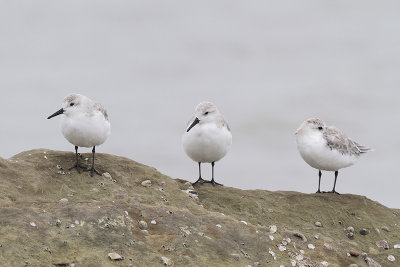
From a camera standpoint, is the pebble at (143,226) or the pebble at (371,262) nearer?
the pebble at (143,226)

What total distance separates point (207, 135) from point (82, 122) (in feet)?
12.6

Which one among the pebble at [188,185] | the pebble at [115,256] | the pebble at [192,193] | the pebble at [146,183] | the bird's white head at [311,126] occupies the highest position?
the bird's white head at [311,126]

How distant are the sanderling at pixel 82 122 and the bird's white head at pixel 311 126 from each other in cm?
634

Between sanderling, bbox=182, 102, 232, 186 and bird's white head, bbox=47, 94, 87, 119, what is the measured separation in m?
3.53

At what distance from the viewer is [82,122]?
16562mm

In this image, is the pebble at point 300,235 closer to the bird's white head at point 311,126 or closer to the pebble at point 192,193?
the pebble at point 192,193

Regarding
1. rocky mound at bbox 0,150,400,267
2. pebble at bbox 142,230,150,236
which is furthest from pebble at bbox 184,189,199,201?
pebble at bbox 142,230,150,236

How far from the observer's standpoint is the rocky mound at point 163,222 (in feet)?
39.8

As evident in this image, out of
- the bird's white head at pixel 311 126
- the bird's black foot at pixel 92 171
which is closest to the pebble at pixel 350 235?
the bird's white head at pixel 311 126

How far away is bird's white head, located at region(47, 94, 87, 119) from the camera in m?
16.7

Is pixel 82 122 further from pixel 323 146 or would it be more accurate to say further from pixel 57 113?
pixel 323 146

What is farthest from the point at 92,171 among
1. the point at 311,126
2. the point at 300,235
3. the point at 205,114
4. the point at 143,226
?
the point at 311,126

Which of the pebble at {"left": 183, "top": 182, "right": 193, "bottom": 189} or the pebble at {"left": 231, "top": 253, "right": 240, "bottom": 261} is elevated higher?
the pebble at {"left": 183, "top": 182, "right": 193, "bottom": 189}

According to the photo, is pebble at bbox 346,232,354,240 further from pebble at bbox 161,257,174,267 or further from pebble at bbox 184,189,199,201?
pebble at bbox 161,257,174,267
